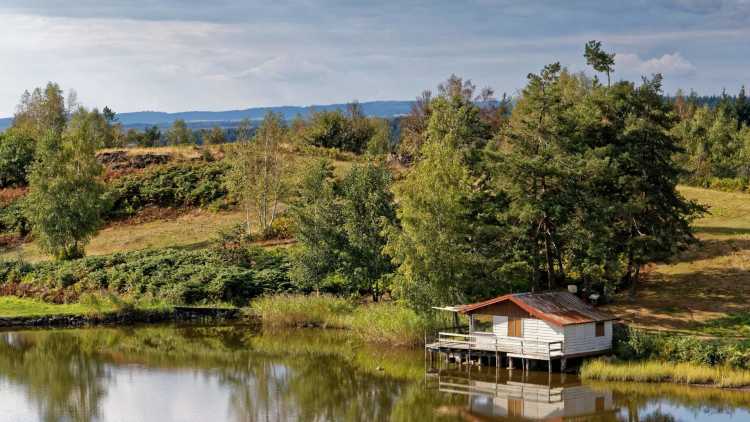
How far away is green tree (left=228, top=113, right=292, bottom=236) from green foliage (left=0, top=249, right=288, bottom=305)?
29.0 ft

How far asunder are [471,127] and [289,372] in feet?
72.0

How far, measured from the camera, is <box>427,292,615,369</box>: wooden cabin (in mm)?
43031

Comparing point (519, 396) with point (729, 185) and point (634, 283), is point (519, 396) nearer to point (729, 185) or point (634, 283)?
point (634, 283)

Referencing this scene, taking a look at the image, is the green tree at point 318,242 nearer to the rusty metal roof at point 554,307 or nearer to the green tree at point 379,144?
the rusty metal roof at point 554,307

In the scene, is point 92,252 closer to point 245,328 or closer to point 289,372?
point 245,328

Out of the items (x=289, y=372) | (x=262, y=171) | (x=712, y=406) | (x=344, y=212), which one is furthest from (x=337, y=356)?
(x=262, y=171)

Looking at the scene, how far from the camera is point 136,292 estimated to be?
62.6 metres

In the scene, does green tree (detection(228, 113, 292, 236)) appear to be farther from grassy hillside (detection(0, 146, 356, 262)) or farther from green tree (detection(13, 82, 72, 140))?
green tree (detection(13, 82, 72, 140))

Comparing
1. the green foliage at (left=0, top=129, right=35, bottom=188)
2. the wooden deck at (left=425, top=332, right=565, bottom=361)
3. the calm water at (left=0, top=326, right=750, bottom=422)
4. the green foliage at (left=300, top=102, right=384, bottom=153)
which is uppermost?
the green foliage at (left=300, top=102, right=384, bottom=153)

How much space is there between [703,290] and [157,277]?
34.7 m

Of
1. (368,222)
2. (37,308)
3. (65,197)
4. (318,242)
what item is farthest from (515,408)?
(65,197)

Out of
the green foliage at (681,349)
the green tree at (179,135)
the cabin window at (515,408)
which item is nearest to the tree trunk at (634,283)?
the green foliage at (681,349)

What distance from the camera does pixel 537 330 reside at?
144 feet

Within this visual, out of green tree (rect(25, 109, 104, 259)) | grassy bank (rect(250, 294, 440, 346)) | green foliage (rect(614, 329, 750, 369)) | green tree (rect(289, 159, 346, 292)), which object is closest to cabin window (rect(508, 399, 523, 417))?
green foliage (rect(614, 329, 750, 369))
